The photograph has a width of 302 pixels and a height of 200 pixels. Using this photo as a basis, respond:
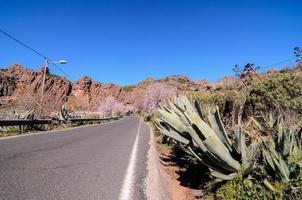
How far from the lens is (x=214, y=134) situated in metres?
6.07

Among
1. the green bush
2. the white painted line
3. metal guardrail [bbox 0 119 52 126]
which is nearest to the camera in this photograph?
the white painted line

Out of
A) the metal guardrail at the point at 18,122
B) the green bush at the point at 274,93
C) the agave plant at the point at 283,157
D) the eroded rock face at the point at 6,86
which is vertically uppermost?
the eroded rock face at the point at 6,86

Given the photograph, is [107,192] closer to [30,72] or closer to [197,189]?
[197,189]

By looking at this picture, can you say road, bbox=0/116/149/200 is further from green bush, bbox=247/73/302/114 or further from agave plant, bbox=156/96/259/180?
green bush, bbox=247/73/302/114

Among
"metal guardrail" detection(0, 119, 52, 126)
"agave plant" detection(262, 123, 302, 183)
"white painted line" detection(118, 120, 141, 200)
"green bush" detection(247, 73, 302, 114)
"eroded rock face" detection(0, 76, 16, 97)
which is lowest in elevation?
"white painted line" detection(118, 120, 141, 200)

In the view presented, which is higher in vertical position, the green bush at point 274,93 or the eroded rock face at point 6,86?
the eroded rock face at point 6,86

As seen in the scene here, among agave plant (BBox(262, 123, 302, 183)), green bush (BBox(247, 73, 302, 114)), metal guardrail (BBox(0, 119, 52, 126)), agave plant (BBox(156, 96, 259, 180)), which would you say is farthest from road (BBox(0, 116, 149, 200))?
metal guardrail (BBox(0, 119, 52, 126))

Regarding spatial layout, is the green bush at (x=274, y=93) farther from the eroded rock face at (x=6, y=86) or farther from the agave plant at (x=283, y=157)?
the eroded rock face at (x=6, y=86)

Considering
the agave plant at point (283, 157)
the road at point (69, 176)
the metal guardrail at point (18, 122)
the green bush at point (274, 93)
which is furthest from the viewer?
the metal guardrail at point (18, 122)

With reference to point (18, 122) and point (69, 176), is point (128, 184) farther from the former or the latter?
point (18, 122)

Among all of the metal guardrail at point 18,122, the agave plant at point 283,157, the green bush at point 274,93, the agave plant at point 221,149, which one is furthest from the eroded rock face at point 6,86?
the agave plant at point 283,157

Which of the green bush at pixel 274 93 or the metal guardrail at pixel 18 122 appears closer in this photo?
the green bush at pixel 274 93

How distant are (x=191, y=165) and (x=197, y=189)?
1.74 metres

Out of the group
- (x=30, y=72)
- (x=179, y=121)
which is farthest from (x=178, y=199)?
(x=30, y=72)
